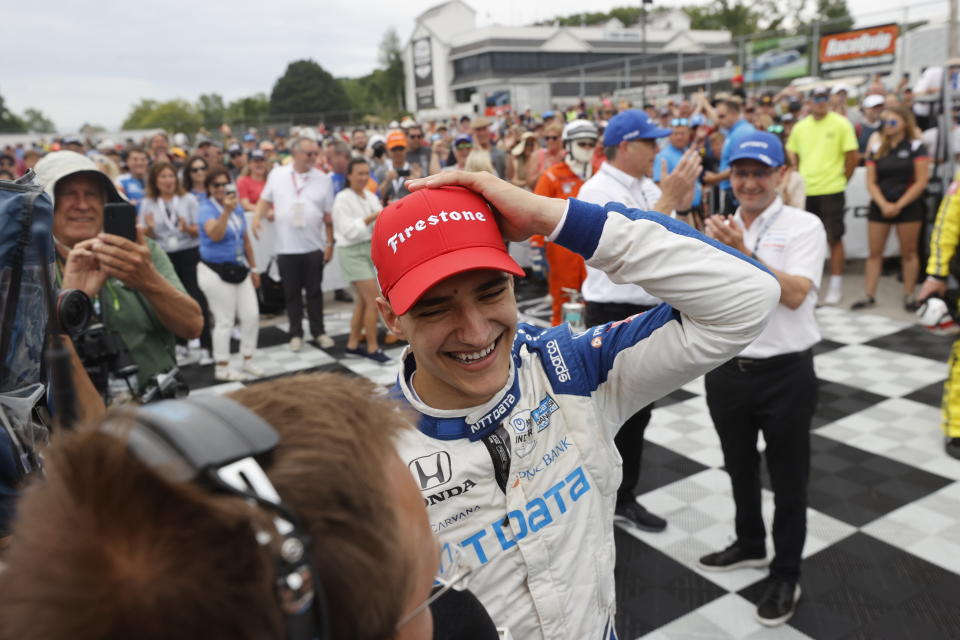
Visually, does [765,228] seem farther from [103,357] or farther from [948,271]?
[103,357]

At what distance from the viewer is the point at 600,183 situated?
3.57 meters

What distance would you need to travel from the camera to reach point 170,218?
562cm

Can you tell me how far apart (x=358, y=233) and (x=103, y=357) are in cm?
370

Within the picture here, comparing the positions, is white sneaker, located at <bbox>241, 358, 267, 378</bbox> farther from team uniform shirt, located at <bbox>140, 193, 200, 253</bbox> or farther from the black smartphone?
the black smartphone

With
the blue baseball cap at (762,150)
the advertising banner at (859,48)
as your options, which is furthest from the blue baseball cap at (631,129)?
the advertising banner at (859,48)

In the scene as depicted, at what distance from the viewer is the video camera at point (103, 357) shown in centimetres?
171

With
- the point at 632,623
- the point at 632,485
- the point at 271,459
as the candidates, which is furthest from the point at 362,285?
the point at 271,459

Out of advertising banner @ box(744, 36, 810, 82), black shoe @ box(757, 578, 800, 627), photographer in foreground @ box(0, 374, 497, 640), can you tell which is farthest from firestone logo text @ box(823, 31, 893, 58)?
photographer in foreground @ box(0, 374, 497, 640)

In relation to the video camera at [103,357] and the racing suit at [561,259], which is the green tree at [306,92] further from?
the video camera at [103,357]

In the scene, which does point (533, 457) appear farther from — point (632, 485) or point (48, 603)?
point (632, 485)

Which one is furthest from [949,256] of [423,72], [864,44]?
[423,72]

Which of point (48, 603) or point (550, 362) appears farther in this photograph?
point (550, 362)

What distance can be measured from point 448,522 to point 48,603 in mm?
863

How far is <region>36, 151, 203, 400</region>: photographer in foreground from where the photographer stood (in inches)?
83.6
